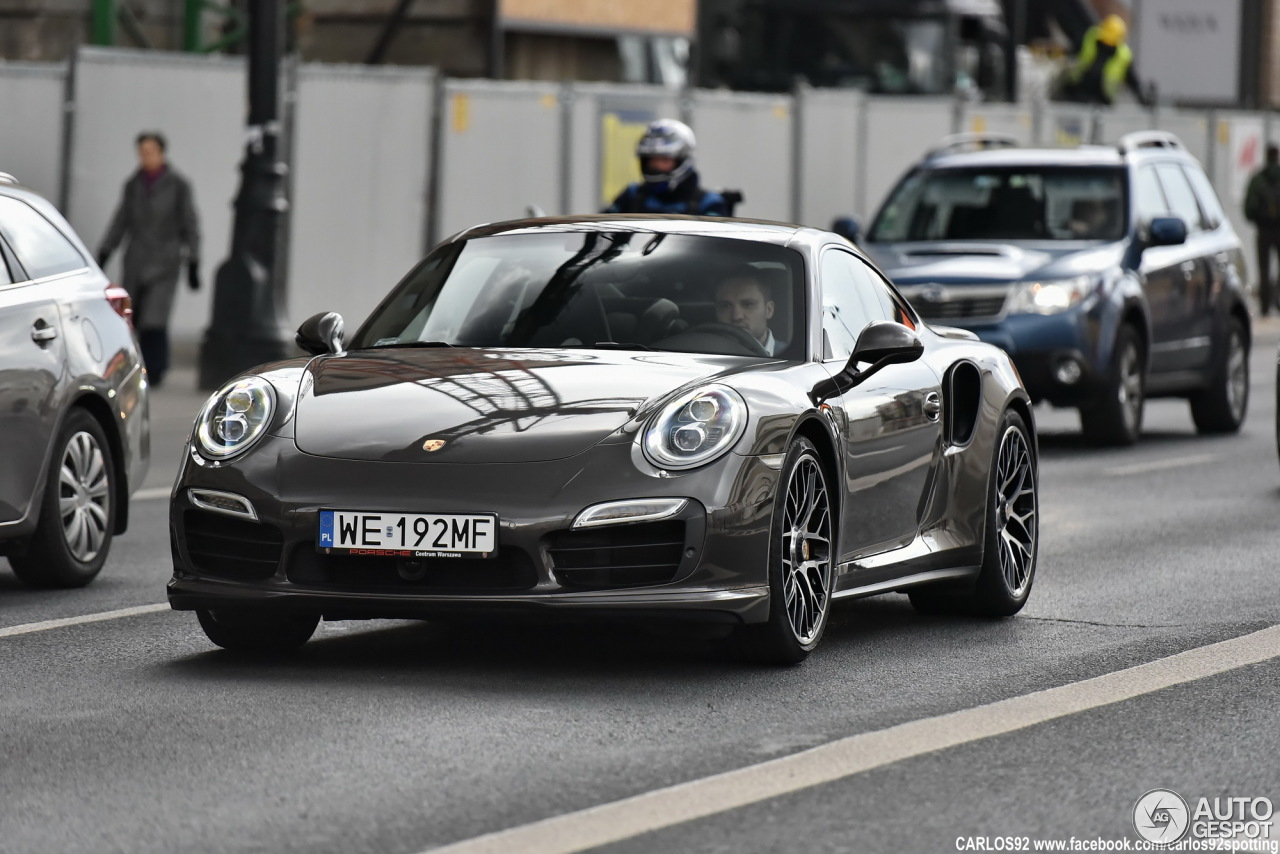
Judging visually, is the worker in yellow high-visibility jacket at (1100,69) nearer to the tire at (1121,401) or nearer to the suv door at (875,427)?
the tire at (1121,401)

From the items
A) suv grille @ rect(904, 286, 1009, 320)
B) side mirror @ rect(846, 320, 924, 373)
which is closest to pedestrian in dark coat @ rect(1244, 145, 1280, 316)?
suv grille @ rect(904, 286, 1009, 320)

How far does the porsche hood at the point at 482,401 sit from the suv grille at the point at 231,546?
0.88 ft

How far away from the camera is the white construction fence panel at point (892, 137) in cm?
2950

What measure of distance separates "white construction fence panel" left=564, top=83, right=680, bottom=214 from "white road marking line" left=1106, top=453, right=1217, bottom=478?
→ 10169 millimetres

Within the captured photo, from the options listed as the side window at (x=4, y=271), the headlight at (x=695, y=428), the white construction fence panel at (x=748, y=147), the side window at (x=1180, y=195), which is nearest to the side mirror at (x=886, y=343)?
the headlight at (x=695, y=428)

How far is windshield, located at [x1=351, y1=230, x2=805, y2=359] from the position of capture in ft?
26.4

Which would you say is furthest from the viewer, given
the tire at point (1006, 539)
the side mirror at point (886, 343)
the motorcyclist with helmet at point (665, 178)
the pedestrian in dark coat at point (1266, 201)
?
the pedestrian in dark coat at point (1266, 201)

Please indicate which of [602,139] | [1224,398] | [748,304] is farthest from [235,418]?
[602,139]

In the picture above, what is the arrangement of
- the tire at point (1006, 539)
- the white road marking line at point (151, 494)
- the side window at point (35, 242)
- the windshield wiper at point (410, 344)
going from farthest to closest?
the white road marking line at point (151, 494)
the side window at point (35, 242)
the tire at point (1006, 539)
the windshield wiper at point (410, 344)

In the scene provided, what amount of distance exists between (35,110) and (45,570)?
1249cm

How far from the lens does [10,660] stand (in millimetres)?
7734

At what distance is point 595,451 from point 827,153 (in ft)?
72.0

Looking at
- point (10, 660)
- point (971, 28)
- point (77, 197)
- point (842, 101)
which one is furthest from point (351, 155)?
point (10, 660)

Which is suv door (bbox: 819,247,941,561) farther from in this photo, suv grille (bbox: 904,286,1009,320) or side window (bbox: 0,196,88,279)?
suv grille (bbox: 904,286,1009,320)
